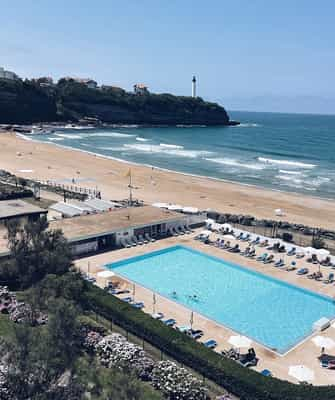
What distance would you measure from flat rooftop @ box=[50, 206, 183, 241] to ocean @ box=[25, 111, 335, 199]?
81.4ft

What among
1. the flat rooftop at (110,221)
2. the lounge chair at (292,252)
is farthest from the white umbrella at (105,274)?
the lounge chair at (292,252)

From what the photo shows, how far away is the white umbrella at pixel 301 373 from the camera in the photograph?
16.5 m

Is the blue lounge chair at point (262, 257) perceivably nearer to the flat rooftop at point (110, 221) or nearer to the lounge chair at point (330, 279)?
the lounge chair at point (330, 279)

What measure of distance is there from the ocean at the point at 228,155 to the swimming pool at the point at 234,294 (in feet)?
91.4

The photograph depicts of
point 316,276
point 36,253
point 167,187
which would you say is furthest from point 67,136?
point 36,253

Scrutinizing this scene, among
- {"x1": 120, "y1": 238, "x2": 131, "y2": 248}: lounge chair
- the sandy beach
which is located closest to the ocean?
the sandy beach

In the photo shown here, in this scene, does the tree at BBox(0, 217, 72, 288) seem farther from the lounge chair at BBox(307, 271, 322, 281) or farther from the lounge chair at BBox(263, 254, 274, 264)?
the lounge chair at BBox(307, 271, 322, 281)

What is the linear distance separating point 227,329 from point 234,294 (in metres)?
4.52

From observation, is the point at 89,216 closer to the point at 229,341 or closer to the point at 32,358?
the point at 229,341

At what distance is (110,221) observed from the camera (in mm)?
32000

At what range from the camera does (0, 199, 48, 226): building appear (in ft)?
95.9

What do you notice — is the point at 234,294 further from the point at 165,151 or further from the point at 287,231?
the point at 165,151

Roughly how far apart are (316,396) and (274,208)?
29.8 meters

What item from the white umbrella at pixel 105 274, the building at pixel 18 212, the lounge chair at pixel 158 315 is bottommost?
the lounge chair at pixel 158 315
